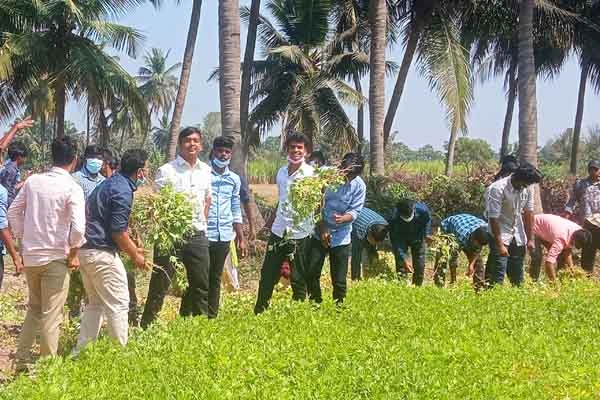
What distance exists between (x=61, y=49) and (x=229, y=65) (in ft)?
31.3

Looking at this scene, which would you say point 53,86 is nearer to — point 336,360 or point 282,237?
point 282,237

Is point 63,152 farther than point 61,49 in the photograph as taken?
No

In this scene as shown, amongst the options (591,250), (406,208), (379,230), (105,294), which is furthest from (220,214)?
(591,250)

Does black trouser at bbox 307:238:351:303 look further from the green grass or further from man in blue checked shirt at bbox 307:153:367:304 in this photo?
the green grass

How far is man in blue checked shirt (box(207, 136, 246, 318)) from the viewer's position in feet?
22.7

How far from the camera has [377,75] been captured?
14812 mm

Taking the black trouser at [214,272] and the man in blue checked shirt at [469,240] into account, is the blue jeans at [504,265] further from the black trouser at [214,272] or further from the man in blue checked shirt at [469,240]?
the black trouser at [214,272]

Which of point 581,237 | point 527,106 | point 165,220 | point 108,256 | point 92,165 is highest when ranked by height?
point 527,106

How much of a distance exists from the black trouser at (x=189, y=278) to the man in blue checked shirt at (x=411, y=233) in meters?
3.23

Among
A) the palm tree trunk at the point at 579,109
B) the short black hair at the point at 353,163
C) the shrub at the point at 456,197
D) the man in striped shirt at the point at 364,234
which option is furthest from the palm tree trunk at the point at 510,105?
the short black hair at the point at 353,163

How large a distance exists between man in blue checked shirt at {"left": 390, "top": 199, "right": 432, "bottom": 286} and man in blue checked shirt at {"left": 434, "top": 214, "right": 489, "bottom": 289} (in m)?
0.36

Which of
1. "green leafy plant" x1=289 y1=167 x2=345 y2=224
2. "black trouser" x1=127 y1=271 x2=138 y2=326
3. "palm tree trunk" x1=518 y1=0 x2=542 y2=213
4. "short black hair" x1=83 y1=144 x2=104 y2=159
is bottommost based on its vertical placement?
"black trouser" x1=127 y1=271 x2=138 y2=326

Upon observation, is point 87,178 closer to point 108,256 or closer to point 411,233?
point 108,256

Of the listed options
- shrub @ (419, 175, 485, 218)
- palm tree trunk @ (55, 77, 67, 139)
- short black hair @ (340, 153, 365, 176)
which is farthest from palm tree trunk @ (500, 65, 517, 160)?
short black hair @ (340, 153, 365, 176)
